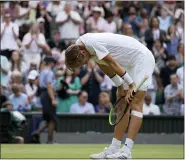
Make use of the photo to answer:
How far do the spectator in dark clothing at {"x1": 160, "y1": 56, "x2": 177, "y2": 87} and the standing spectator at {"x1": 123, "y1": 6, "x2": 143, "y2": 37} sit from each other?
2.25m

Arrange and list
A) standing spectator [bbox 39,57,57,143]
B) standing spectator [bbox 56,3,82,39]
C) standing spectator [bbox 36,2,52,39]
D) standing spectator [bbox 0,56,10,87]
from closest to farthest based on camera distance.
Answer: standing spectator [bbox 39,57,57,143] < standing spectator [bbox 0,56,10,87] < standing spectator [bbox 56,3,82,39] < standing spectator [bbox 36,2,52,39]

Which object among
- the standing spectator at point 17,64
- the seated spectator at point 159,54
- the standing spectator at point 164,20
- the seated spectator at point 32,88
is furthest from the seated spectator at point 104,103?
the standing spectator at point 164,20

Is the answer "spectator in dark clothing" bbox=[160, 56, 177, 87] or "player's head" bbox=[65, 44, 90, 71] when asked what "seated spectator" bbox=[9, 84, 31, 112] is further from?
"player's head" bbox=[65, 44, 90, 71]

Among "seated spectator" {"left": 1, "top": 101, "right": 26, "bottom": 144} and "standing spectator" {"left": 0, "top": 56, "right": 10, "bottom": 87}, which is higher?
"standing spectator" {"left": 0, "top": 56, "right": 10, "bottom": 87}

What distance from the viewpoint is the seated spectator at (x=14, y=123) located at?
17.8m

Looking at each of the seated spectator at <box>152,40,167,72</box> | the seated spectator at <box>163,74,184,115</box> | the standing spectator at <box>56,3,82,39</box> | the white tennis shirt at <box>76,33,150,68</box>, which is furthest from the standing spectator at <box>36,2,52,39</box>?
the white tennis shirt at <box>76,33,150,68</box>

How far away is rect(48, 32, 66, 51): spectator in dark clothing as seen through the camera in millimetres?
22312

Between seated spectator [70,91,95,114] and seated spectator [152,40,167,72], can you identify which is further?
seated spectator [152,40,167,72]

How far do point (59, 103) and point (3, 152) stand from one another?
6.60 meters

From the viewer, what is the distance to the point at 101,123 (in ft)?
63.8

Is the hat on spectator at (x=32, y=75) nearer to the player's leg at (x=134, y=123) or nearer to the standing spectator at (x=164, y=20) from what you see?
the standing spectator at (x=164, y=20)

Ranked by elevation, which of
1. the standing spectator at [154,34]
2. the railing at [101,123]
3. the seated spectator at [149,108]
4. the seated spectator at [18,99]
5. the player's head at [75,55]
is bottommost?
the railing at [101,123]

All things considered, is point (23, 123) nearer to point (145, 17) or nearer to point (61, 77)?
point (61, 77)

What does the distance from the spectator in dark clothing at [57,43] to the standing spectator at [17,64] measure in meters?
1.54
